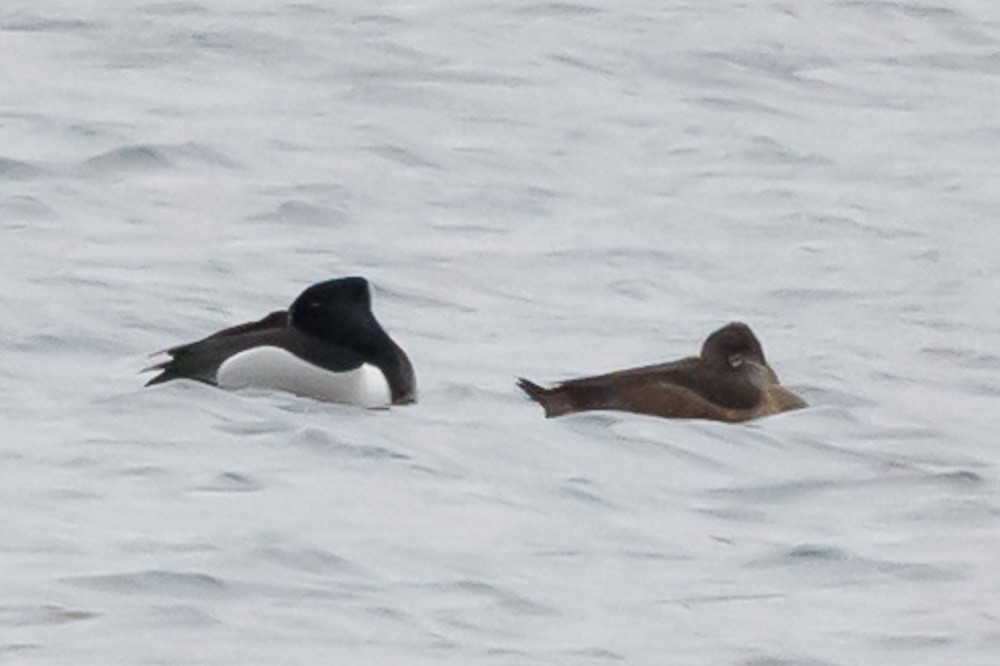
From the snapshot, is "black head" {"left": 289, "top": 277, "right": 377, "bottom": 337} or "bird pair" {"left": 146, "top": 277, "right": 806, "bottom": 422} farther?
"black head" {"left": 289, "top": 277, "right": 377, "bottom": 337}

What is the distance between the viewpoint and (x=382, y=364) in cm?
1452

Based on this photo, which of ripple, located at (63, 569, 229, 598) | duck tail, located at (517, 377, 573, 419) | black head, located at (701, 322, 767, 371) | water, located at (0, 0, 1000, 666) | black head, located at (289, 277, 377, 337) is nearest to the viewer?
ripple, located at (63, 569, 229, 598)

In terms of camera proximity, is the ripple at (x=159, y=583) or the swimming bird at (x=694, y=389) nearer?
the ripple at (x=159, y=583)

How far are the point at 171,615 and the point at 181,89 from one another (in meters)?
13.5

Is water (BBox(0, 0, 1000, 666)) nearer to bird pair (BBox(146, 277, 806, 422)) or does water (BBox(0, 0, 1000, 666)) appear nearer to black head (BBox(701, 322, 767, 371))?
bird pair (BBox(146, 277, 806, 422))

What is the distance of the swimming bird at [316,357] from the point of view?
14.3m

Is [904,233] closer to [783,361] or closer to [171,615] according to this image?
[783,361]

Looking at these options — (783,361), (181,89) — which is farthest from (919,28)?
(783,361)

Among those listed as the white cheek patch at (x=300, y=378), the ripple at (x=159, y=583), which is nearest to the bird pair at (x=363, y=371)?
the white cheek patch at (x=300, y=378)

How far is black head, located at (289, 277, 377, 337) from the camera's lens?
48.0 feet

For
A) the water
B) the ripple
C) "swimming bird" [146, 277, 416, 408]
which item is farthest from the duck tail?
the ripple

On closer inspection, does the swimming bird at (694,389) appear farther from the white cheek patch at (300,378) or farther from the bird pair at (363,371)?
the white cheek patch at (300,378)

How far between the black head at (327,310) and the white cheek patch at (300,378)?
23cm

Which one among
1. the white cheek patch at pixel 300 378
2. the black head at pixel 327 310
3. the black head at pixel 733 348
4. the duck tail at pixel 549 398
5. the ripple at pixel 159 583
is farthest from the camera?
the black head at pixel 733 348
